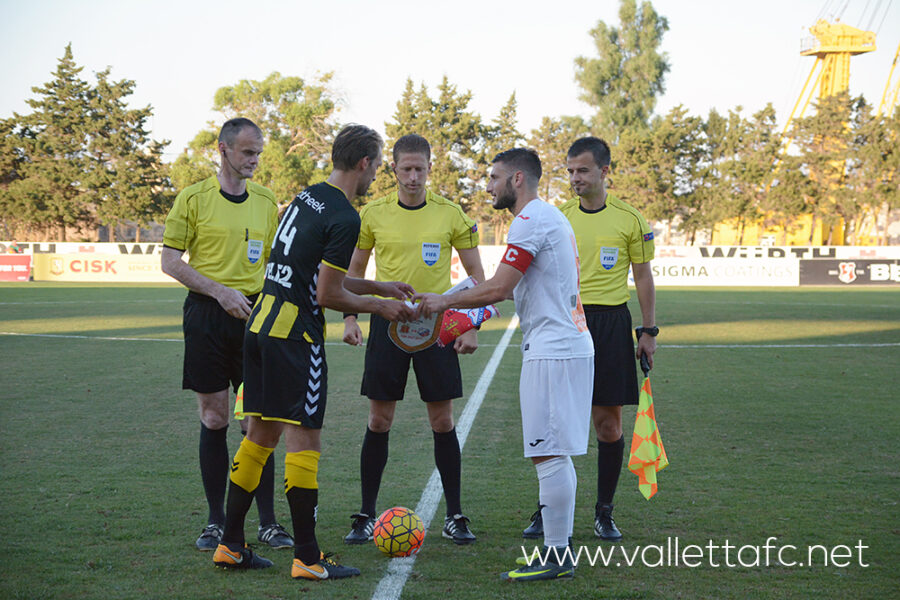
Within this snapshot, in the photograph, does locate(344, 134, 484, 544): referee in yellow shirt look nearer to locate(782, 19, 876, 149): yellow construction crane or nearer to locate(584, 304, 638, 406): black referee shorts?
locate(584, 304, 638, 406): black referee shorts

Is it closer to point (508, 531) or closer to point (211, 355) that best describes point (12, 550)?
point (211, 355)

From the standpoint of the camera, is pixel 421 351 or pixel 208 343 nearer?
pixel 208 343

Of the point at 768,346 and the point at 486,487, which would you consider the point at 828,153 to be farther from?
the point at 486,487

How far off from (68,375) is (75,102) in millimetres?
52833

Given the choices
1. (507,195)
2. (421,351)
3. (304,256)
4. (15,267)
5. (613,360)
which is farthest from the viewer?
(15,267)

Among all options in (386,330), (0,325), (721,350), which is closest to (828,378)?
(721,350)

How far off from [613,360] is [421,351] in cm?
121

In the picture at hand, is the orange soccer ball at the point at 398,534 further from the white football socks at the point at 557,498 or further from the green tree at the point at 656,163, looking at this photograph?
the green tree at the point at 656,163

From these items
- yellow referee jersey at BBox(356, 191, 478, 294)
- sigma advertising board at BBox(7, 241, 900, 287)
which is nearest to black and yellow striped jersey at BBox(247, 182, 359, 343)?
yellow referee jersey at BBox(356, 191, 478, 294)

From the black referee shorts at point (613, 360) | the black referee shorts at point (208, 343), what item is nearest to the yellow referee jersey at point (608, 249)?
the black referee shorts at point (613, 360)

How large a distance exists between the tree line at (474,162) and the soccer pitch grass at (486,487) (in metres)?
45.3

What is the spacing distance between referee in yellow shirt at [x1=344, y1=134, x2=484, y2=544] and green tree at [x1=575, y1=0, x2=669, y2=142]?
195ft

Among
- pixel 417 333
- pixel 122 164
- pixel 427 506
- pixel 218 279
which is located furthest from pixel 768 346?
pixel 122 164

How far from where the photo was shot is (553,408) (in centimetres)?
420
